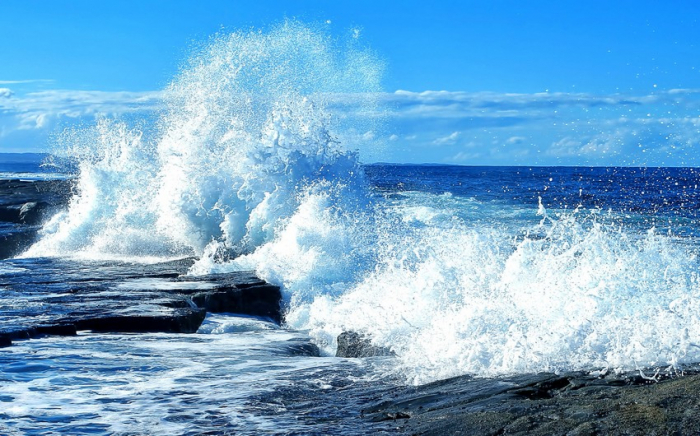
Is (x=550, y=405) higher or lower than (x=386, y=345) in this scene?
higher

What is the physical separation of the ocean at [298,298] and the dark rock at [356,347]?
6 cm

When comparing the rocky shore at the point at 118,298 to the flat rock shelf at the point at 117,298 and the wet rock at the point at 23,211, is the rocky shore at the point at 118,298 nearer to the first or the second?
the flat rock shelf at the point at 117,298

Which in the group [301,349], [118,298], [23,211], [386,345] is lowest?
[301,349]

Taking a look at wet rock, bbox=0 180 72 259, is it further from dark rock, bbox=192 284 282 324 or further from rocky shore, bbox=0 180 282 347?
dark rock, bbox=192 284 282 324

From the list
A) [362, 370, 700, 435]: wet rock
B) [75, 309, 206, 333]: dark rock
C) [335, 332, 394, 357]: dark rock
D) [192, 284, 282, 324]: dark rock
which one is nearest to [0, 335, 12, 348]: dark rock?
[75, 309, 206, 333]: dark rock

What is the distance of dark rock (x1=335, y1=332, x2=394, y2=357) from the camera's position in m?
6.82

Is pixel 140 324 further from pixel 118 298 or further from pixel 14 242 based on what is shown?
pixel 14 242

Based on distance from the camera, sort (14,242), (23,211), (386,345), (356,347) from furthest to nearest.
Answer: (23,211)
(14,242)
(356,347)
(386,345)

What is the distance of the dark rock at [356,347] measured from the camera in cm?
682

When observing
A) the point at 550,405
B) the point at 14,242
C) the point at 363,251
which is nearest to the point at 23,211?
the point at 14,242

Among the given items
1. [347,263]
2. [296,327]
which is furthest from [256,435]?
[347,263]

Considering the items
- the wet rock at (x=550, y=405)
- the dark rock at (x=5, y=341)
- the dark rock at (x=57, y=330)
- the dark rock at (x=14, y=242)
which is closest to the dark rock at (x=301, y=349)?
the dark rock at (x=57, y=330)

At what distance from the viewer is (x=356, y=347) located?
23.5 ft

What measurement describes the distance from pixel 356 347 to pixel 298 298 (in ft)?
10.5
